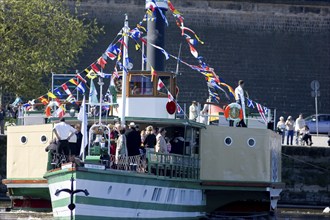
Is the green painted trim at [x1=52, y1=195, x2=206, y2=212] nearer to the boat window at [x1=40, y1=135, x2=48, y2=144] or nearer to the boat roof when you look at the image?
the boat roof

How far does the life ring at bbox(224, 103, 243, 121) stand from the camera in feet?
107

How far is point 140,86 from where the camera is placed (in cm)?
3238

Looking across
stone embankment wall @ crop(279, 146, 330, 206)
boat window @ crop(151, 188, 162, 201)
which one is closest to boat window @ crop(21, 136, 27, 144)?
boat window @ crop(151, 188, 162, 201)

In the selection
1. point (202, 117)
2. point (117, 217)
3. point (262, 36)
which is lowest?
point (117, 217)

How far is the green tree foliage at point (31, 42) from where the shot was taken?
42.7 meters

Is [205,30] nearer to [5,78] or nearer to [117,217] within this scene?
[5,78]

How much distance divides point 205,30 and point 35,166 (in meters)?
26.2

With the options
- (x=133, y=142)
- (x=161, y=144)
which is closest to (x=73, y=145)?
(x=133, y=142)

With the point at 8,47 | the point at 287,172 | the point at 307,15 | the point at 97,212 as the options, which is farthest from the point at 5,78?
the point at 307,15

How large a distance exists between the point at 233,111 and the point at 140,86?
2215mm

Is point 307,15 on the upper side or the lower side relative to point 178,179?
upper

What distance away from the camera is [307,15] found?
59.7m

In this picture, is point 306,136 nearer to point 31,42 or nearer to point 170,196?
point 31,42

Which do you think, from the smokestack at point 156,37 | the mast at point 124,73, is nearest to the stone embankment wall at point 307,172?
the smokestack at point 156,37
